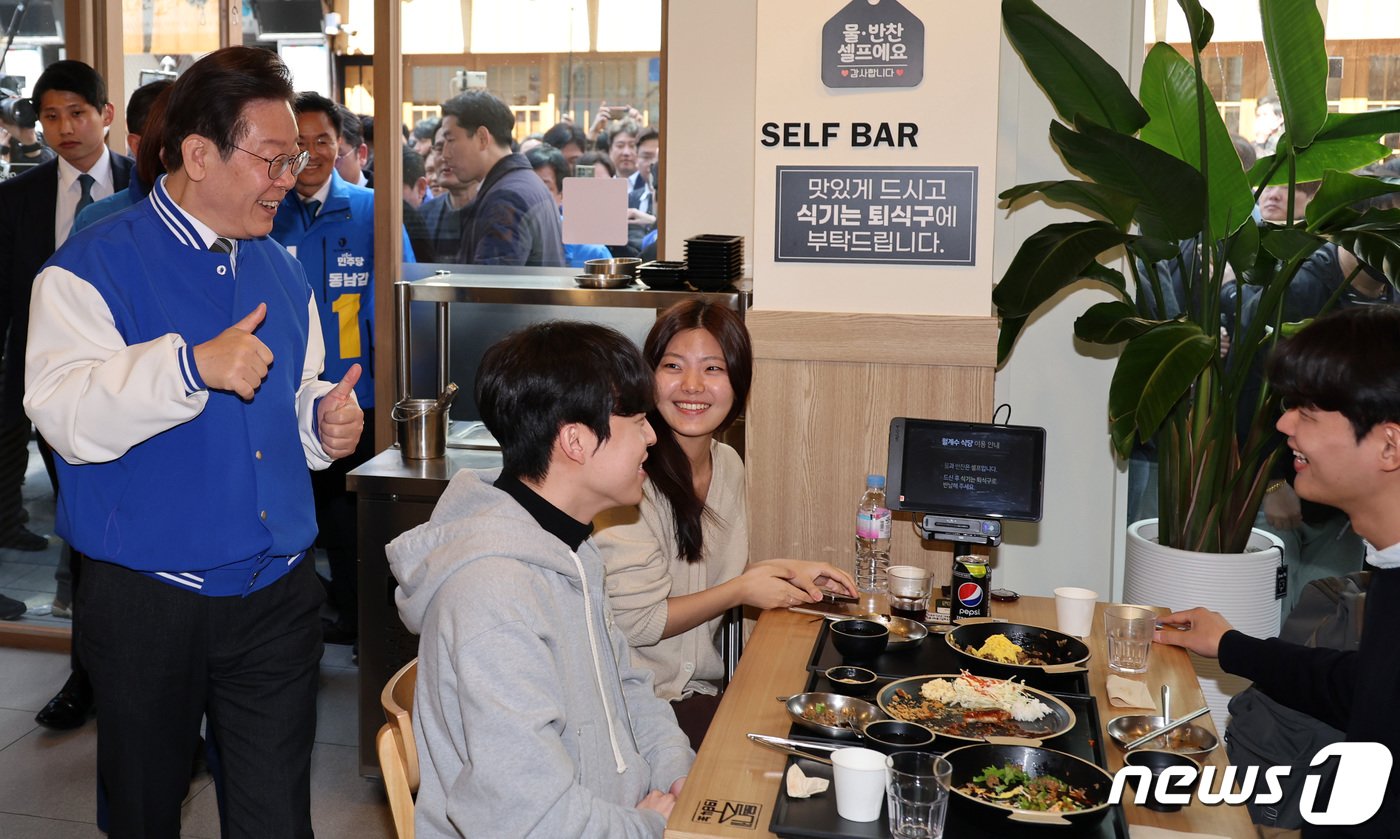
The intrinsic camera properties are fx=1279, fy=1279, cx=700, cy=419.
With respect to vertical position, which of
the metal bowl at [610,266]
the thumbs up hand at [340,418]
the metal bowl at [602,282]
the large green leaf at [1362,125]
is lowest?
the thumbs up hand at [340,418]

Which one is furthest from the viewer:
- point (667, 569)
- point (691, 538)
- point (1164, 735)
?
point (691, 538)

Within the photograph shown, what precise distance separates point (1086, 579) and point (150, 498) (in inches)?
112

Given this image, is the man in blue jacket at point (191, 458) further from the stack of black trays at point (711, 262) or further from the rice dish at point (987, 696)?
the stack of black trays at point (711, 262)

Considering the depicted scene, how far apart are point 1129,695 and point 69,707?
321 cm

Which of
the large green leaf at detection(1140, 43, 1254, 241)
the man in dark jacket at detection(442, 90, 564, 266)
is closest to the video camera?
the man in dark jacket at detection(442, 90, 564, 266)

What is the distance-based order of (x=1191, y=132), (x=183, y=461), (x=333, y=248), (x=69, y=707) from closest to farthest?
(x=183, y=461), (x=1191, y=132), (x=69, y=707), (x=333, y=248)

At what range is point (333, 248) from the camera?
4203 millimetres

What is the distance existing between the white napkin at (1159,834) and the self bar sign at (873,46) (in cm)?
193

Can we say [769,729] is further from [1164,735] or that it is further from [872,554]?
[872,554]

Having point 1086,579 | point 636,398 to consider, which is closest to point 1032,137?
point 1086,579

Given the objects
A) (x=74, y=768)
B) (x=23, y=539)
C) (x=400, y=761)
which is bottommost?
(x=74, y=768)

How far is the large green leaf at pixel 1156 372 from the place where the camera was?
2.97m

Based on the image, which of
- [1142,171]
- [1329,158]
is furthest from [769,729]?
[1329,158]

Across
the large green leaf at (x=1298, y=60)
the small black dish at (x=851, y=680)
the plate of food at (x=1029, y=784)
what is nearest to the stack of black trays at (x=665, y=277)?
the large green leaf at (x=1298, y=60)
